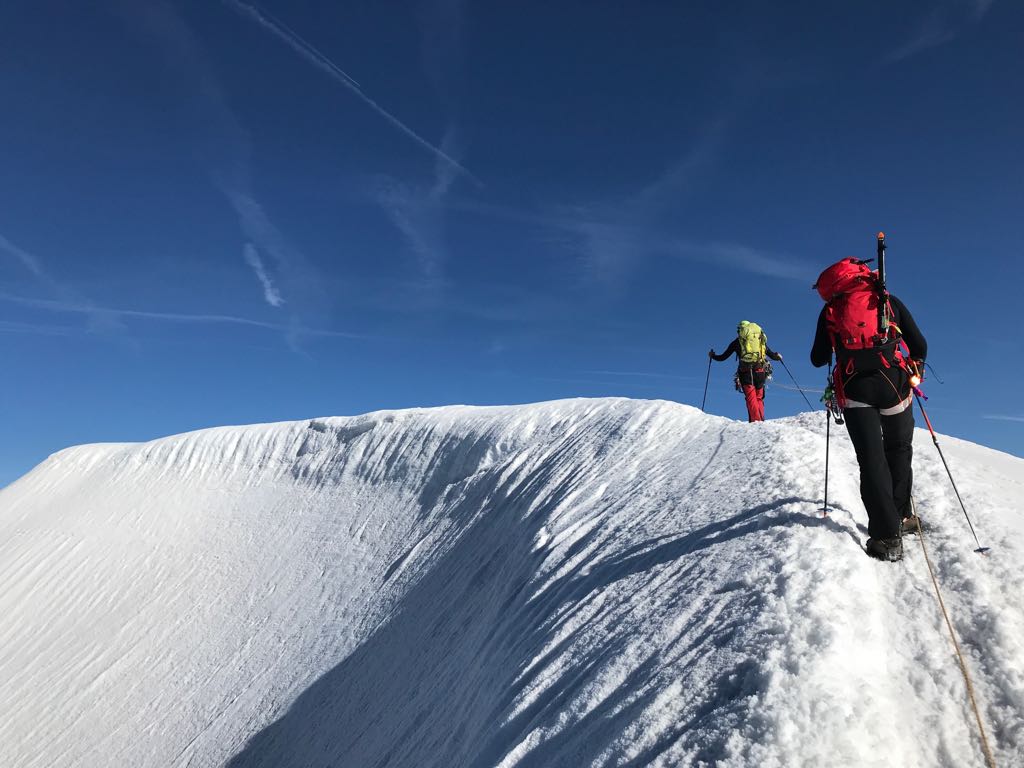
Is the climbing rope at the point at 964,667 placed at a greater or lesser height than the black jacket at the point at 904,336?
lesser

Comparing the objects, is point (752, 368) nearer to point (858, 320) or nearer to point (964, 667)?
point (858, 320)

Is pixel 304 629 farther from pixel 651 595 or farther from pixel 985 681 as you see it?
pixel 985 681

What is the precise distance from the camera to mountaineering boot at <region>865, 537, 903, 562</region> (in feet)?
15.1

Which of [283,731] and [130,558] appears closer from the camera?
[283,731]

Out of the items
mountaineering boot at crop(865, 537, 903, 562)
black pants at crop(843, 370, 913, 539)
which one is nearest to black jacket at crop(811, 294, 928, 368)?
black pants at crop(843, 370, 913, 539)

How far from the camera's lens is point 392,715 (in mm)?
9578

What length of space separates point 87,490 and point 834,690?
34.6 m

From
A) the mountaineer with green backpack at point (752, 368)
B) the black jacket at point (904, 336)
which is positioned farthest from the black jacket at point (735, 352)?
the black jacket at point (904, 336)

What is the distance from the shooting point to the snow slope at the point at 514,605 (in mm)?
3598

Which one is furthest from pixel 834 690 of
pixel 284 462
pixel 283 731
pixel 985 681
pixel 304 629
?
pixel 284 462

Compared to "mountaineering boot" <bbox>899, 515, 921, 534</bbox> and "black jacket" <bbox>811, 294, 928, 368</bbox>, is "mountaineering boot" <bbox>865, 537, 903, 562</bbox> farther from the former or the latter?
"black jacket" <bbox>811, 294, 928, 368</bbox>

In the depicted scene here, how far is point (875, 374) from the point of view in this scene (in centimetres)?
488

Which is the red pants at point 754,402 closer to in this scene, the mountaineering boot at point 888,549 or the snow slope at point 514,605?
the snow slope at point 514,605

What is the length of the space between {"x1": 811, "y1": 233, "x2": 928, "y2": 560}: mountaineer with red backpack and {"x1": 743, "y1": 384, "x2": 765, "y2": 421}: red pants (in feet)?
21.7
